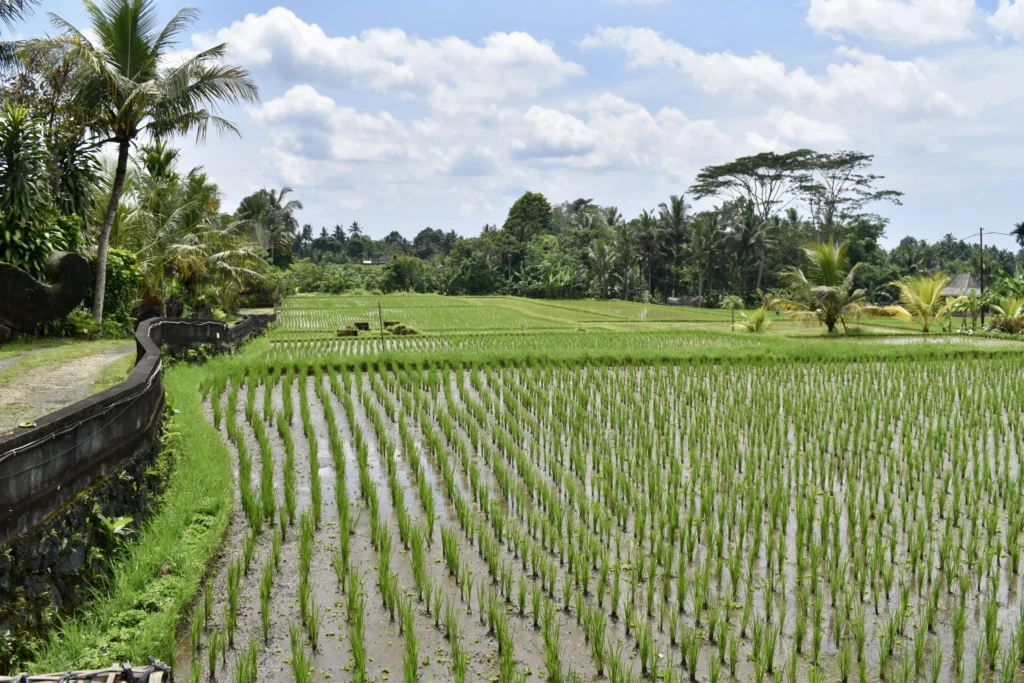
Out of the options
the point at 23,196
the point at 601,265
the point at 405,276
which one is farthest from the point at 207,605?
the point at 405,276

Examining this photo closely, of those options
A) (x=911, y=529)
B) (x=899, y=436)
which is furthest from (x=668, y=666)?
(x=899, y=436)

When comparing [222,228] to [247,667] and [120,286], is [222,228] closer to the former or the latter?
[120,286]

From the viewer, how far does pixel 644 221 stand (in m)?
38.4

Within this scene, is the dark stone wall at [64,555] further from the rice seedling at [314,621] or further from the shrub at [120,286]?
the shrub at [120,286]

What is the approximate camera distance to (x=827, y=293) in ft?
61.3

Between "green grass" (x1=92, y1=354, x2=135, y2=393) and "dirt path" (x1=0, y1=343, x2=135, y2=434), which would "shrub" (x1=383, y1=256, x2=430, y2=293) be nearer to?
"dirt path" (x1=0, y1=343, x2=135, y2=434)

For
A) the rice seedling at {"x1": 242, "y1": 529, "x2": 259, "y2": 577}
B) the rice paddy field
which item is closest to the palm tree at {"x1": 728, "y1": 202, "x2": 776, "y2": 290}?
the rice paddy field

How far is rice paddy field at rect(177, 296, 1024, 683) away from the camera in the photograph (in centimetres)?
339

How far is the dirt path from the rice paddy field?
3.94 feet

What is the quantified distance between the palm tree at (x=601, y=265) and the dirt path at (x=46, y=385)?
3169 cm

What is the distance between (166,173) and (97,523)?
1852cm

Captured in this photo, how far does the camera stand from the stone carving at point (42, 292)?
30.8 ft

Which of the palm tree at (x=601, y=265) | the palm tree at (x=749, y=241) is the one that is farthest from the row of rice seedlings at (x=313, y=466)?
the palm tree at (x=601, y=265)

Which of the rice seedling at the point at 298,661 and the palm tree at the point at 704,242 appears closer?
the rice seedling at the point at 298,661
